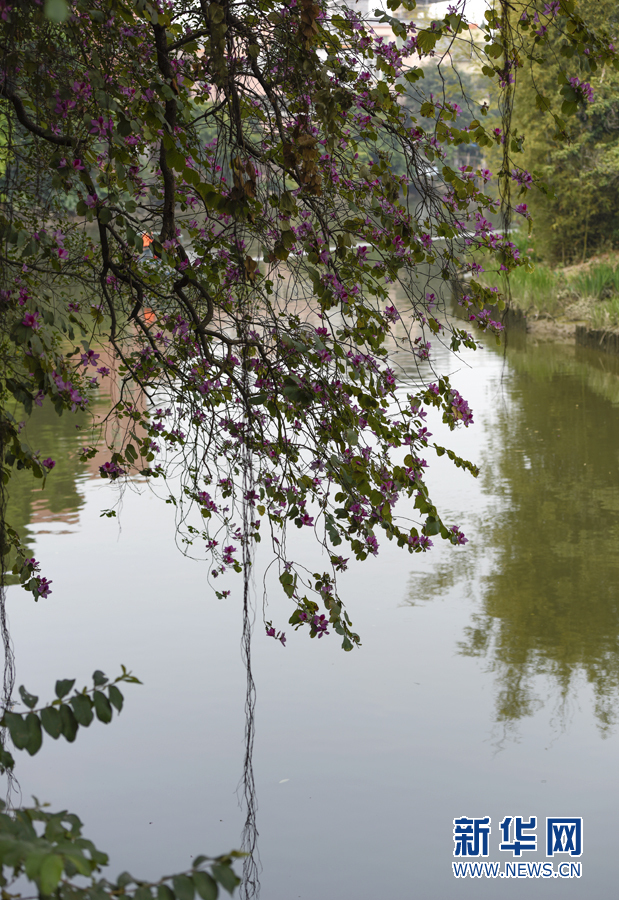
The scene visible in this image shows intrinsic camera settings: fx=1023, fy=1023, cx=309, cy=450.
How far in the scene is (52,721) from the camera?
158 cm

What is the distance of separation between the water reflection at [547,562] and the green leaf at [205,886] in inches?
160

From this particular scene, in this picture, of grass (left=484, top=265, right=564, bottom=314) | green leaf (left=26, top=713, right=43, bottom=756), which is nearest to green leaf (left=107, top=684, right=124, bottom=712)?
green leaf (left=26, top=713, right=43, bottom=756)

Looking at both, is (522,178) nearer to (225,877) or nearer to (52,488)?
(225,877)

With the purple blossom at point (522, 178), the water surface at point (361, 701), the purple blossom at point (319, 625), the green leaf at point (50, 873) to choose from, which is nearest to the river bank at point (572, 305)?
the water surface at point (361, 701)

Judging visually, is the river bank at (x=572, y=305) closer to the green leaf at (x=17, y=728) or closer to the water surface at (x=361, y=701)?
the water surface at (x=361, y=701)

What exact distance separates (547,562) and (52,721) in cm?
627

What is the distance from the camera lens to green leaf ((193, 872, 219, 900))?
134 cm

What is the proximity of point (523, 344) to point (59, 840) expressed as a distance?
1779cm

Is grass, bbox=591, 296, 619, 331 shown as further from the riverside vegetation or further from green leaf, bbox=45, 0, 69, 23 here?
green leaf, bbox=45, 0, 69, 23

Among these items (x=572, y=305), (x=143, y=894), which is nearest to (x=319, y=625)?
(x=143, y=894)

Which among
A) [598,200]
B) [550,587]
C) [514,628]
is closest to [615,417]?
[550,587]

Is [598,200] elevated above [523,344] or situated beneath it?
elevated above

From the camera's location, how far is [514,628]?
20.7ft

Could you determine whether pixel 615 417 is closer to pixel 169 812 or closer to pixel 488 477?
pixel 488 477
